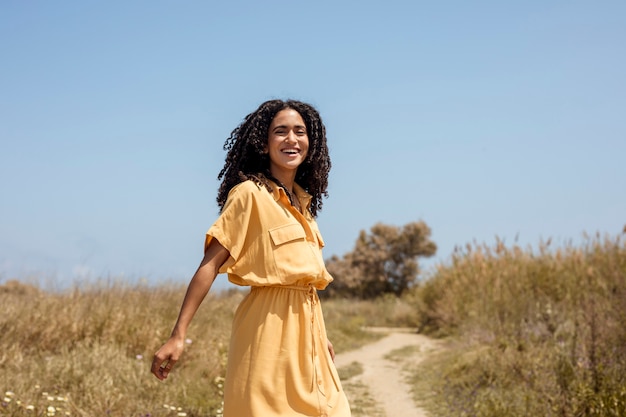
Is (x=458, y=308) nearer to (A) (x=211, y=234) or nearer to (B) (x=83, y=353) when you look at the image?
(B) (x=83, y=353)

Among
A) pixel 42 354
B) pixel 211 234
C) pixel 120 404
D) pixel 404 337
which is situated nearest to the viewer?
pixel 211 234

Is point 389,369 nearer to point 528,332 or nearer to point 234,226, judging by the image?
point 528,332

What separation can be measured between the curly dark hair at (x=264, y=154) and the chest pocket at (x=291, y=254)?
0.23m

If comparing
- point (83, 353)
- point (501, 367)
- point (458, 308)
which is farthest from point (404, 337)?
point (83, 353)

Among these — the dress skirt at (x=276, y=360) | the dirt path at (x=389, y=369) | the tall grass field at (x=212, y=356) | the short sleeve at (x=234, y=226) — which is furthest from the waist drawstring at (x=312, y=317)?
the dirt path at (x=389, y=369)

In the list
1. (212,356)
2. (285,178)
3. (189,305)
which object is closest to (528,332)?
(212,356)

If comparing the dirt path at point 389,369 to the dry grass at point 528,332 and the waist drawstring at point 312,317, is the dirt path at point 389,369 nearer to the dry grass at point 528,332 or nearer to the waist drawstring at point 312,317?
the dry grass at point 528,332

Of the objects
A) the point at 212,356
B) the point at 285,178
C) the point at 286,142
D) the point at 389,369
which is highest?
the point at 286,142

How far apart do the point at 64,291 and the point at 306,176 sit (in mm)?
5674

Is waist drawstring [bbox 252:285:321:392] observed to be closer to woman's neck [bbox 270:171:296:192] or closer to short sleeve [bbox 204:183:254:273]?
short sleeve [bbox 204:183:254:273]

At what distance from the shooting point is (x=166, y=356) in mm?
2625

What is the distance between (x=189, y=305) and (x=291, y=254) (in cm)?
49

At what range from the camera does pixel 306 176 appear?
339 centimetres

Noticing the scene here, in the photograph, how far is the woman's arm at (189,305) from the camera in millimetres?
2641
